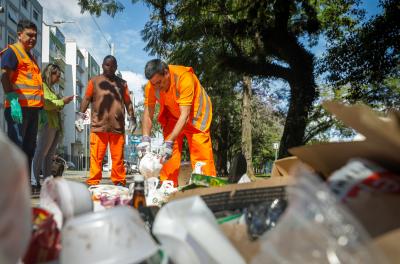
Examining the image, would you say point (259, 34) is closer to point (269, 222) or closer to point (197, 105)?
point (197, 105)

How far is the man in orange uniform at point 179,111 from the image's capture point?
369 centimetres

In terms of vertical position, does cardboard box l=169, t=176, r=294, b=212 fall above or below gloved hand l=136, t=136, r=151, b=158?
below

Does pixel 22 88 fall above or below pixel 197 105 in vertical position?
above

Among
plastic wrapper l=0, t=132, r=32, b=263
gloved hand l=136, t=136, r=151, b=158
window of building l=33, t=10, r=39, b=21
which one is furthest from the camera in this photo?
window of building l=33, t=10, r=39, b=21

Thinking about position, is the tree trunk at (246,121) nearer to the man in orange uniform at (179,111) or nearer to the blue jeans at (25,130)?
the blue jeans at (25,130)

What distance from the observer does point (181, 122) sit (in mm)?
3674

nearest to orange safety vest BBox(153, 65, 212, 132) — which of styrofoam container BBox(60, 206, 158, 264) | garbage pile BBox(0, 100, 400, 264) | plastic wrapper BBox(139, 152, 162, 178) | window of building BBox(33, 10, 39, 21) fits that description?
plastic wrapper BBox(139, 152, 162, 178)

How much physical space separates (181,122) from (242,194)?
7.61 ft

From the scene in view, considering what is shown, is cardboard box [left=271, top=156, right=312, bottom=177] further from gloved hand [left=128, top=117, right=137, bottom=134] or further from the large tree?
the large tree

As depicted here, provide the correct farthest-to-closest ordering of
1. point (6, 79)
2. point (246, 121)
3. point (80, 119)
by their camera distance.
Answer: point (246, 121)
point (80, 119)
point (6, 79)

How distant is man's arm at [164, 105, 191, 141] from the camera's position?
3654 mm

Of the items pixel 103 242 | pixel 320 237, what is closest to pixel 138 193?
pixel 103 242

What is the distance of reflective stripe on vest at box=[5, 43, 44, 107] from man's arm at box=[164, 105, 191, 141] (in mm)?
1885

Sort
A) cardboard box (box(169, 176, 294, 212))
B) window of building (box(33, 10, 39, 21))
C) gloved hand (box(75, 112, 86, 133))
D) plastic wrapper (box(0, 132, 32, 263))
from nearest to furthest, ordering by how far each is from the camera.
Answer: plastic wrapper (box(0, 132, 32, 263)), cardboard box (box(169, 176, 294, 212)), gloved hand (box(75, 112, 86, 133)), window of building (box(33, 10, 39, 21))
